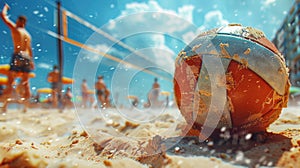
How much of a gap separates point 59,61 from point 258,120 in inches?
321

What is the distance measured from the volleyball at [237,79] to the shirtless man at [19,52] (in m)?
4.60

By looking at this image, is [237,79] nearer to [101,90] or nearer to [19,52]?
[19,52]

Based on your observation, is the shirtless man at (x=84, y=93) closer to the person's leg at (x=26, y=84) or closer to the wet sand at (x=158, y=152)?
the person's leg at (x=26, y=84)

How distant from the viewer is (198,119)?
80.5 inches

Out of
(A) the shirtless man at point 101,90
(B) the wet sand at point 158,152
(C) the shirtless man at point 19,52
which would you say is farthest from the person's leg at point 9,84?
(A) the shirtless man at point 101,90

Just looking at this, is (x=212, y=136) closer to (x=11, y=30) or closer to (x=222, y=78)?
(x=222, y=78)

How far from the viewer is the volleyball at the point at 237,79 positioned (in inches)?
70.9

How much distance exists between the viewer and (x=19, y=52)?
5.04 metres

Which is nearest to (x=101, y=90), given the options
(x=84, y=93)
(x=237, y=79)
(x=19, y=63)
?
(x=84, y=93)

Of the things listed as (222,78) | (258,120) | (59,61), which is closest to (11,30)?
(59,61)

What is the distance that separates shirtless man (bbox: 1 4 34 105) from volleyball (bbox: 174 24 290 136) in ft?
15.1

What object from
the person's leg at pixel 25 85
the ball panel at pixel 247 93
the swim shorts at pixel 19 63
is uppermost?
the swim shorts at pixel 19 63

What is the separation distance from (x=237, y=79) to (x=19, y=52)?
5130 mm

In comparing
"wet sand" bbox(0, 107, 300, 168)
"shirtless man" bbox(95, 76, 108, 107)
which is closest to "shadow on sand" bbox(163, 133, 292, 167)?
"wet sand" bbox(0, 107, 300, 168)
